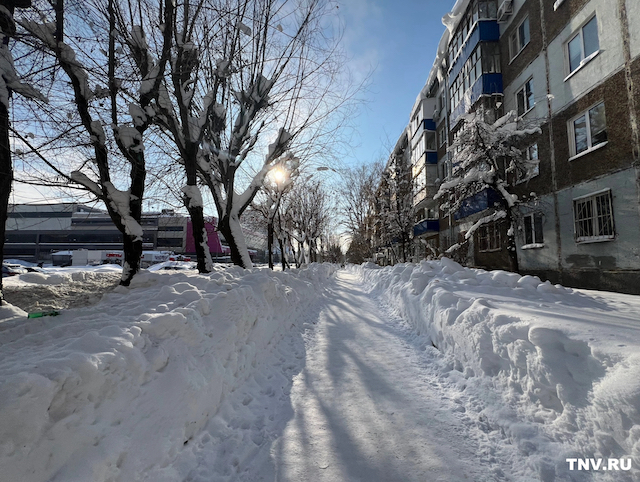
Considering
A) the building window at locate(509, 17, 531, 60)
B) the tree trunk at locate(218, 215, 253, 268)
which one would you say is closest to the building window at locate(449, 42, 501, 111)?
the building window at locate(509, 17, 531, 60)

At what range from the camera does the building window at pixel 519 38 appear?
14.0 m

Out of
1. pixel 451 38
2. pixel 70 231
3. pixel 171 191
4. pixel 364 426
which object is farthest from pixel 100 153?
pixel 70 231

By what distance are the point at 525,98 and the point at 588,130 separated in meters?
4.34

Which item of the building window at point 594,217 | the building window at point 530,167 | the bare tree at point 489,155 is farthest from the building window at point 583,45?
the building window at point 594,217

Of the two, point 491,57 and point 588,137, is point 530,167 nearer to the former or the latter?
point 588,137

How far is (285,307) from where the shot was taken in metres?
7.24

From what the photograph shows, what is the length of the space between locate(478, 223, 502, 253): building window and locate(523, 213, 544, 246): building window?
164cm

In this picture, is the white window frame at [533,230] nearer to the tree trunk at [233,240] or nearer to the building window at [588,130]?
the building window at [588,130]

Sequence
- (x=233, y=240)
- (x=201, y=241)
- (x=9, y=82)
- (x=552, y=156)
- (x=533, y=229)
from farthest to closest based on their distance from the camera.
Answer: (x=533, y=229), (x=552, y=156), (x=233, y=240), (x=201, y=241), (x=9, y=82)

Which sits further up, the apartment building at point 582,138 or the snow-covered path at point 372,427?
the apartment building at point 582,138

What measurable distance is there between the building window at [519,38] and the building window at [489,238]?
7.90 metres

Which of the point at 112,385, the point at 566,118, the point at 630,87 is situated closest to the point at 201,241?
the point at 112,385

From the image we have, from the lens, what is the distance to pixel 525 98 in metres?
14.3

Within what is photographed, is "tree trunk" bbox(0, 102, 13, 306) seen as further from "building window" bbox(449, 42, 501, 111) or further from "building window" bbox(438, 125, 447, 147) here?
"building window" bbox(438, 125, 447, 147)
